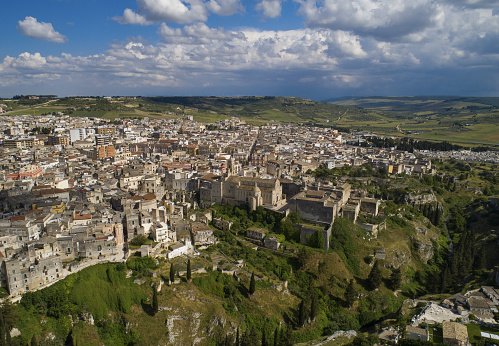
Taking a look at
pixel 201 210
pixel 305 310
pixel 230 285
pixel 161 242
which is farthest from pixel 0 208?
pixel 305 310

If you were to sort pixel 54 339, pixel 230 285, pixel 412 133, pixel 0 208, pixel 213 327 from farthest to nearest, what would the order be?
pixel 412 133 → pixel 0 208 → pixel 230 285 → pixel 213 327 → pixel 54 339

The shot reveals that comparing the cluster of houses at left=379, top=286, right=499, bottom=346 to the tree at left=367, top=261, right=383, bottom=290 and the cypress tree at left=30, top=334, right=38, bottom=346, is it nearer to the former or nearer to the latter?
the tree at left=367, top=261, right=383, bottom=290

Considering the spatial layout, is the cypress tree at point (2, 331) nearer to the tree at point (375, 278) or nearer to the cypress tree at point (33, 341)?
the cypress tree at point (33, 341)

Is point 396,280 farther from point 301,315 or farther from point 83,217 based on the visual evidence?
point 83,217

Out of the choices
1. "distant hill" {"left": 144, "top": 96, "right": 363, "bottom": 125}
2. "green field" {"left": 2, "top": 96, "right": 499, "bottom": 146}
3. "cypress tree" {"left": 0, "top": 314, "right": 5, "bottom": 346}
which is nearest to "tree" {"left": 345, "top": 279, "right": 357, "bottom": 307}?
"cypress tree" {"left": 0, "top": 314, "right": 5, "bottom": 346}

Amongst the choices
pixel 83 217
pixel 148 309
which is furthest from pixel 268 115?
pixel 148 309

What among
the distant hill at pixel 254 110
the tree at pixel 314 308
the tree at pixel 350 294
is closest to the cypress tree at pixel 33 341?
the tree at pixel 314 308

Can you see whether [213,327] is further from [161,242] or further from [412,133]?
[412,133]

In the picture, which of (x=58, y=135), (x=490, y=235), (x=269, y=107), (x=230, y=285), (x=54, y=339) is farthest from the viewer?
(x=269, y=107)

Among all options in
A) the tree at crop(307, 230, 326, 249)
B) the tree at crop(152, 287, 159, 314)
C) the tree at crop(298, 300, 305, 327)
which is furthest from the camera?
the tree at crop(307, 230, 326, 249)
